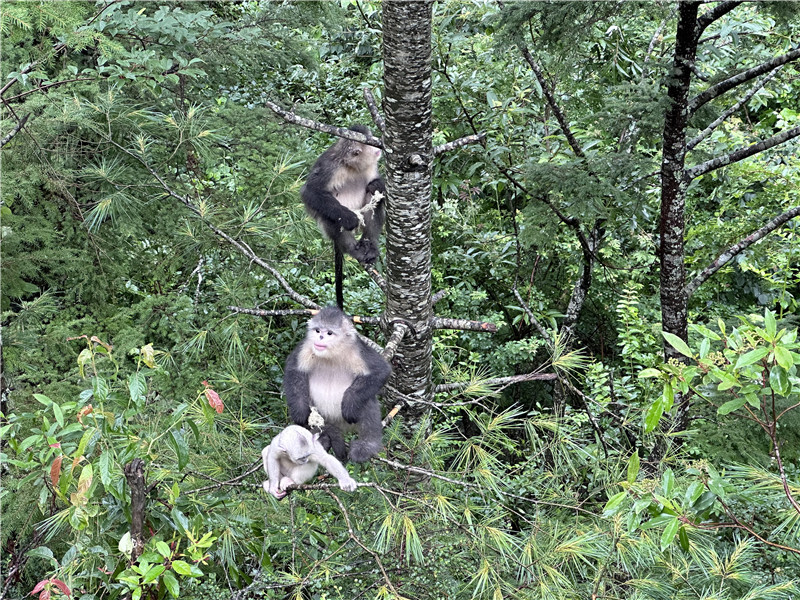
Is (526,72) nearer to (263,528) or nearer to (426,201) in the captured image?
(426,201)

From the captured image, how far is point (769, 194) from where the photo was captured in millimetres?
4871

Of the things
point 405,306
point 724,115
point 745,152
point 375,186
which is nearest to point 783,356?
point 405,306

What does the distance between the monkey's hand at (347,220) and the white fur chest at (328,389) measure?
835 millimetres

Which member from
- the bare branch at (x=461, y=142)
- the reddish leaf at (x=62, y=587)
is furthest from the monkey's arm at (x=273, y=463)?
the bare branch at (x=461, y=142)

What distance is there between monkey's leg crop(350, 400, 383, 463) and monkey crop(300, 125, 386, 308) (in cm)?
73

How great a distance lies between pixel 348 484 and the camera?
243 cm

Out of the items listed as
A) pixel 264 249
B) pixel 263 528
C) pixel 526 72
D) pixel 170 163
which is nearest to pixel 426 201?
pixel 264 249

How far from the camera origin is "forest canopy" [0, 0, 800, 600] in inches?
83.4

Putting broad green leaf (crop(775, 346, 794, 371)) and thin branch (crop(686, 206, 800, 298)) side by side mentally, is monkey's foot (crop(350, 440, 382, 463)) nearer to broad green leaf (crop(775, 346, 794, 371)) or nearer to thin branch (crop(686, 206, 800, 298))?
broad green leaf (crop(775, 346, 794, 371))

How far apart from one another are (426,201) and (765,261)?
3138mm

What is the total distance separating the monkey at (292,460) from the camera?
242 cm

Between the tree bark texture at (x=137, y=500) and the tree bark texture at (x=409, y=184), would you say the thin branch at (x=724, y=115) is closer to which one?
the tree bark texture at (x=409, y=184)

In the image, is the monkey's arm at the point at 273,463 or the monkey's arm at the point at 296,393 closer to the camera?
the monkey's arm at the point at 273,463

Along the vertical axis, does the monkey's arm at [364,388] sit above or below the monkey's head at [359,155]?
below
